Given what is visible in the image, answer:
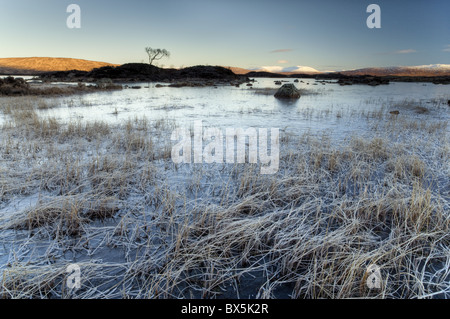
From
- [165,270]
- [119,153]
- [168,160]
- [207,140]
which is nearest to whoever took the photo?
[165,270]

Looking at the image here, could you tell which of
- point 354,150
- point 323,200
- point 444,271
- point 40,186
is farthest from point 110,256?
point 354,150

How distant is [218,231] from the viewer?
3400 millimetres

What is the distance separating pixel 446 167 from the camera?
5.81m
